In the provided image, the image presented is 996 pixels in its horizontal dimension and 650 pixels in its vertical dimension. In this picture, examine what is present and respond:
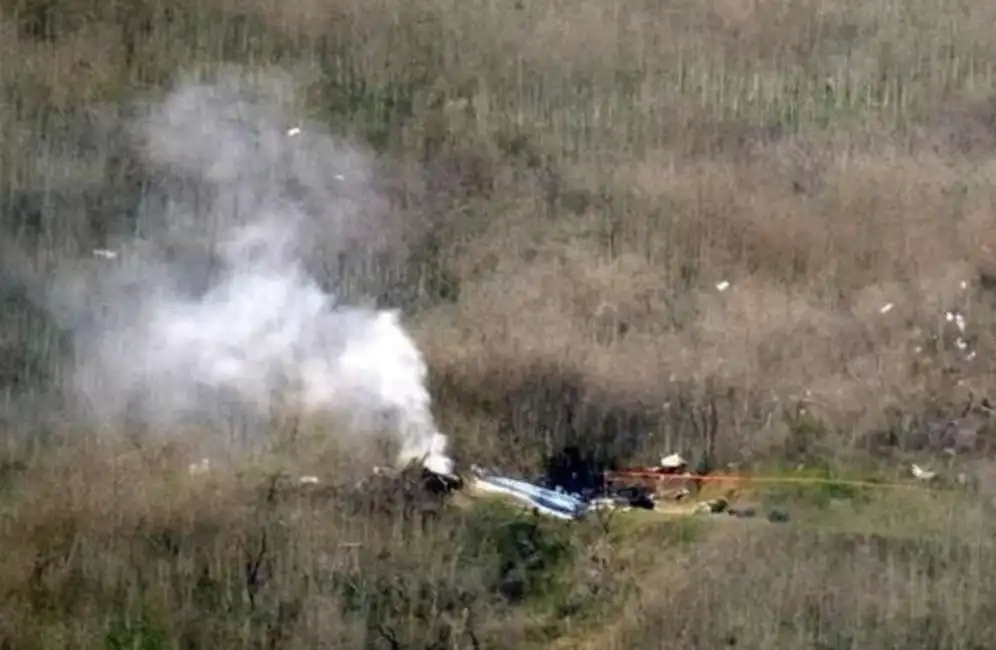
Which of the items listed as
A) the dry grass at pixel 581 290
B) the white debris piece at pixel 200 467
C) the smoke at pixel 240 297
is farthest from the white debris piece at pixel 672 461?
the white debris piece at pixel 200 467

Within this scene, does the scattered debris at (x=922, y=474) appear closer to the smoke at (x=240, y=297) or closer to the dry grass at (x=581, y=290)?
the dry grass at (x=581, y=290)

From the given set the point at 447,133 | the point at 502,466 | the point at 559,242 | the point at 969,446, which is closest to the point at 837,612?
the point at 969,446

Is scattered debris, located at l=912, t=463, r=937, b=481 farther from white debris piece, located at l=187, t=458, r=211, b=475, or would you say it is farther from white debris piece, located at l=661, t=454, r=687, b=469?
white debris piece, located at l=187, t=458, r=211, b=475

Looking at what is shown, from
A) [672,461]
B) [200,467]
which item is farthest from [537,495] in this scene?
[200,467]

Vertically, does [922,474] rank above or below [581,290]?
below

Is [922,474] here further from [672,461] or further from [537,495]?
[537,495]

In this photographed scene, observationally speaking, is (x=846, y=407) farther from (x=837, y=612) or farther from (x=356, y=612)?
(x=356, y=612)

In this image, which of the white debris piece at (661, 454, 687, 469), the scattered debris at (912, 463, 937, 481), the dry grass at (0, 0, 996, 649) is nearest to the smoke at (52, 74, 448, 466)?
the dry grass at (0, 0, 996, 649)
